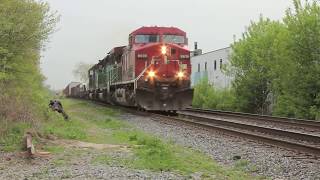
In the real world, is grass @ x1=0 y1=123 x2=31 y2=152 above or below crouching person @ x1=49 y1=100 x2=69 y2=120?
below

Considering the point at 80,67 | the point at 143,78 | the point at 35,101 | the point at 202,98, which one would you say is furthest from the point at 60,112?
the point at 80,67

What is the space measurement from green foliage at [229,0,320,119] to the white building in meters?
12.7

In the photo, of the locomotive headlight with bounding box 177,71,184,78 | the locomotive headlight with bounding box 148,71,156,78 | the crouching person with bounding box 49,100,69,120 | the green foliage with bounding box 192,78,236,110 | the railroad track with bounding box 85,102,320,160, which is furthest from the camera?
the green foliage with bounding box 192,78,236,110

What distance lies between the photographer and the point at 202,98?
36688 mm

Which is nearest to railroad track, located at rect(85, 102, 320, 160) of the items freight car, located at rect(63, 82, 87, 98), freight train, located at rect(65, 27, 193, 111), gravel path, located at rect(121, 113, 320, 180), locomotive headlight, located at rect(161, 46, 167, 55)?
gravel path, located at rect(121, 113, 320, 180)

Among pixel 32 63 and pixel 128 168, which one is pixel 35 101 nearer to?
pixel 32 63

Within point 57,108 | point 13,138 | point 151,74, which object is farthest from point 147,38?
point 13,138

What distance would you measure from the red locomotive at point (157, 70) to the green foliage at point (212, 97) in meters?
8.36

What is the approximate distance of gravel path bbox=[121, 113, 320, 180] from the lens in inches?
361

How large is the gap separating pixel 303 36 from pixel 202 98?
13.8m

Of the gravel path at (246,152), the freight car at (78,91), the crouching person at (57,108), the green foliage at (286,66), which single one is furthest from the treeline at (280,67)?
the freight car at (78,91)

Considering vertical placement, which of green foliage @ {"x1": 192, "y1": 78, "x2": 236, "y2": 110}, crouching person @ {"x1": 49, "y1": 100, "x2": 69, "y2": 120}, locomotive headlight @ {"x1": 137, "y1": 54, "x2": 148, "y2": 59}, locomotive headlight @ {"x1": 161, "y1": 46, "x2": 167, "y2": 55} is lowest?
crouching person @ {"x1": 49, "y1": 100, "x2": 69, "y2": 120}

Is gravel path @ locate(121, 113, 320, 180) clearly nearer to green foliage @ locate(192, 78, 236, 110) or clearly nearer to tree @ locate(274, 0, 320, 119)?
tree @ locate(274, 0, 320, 119)

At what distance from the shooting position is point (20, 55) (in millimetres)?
17078
